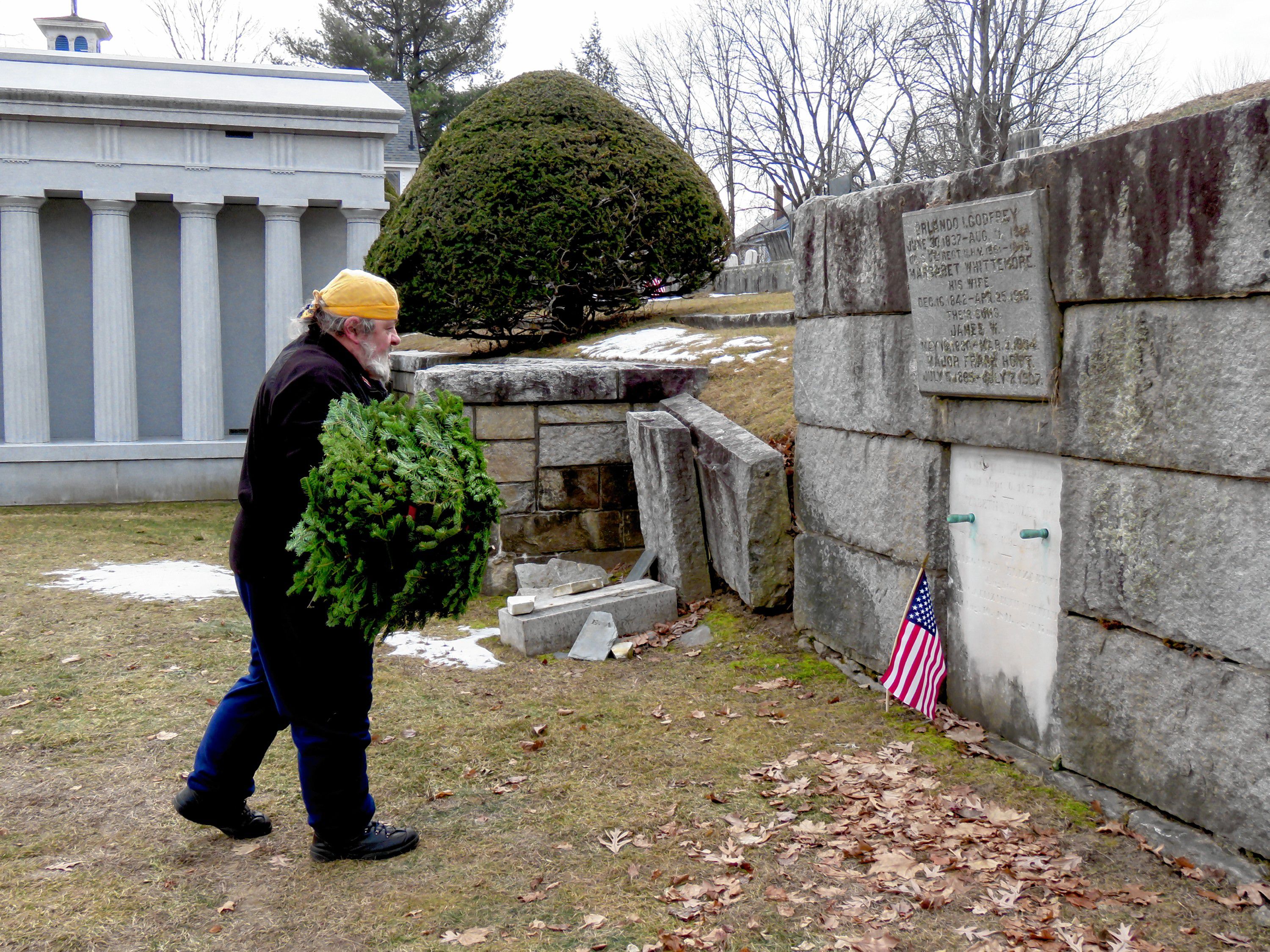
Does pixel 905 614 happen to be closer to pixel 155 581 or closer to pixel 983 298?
pixel 983 298

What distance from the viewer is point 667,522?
6.77 meters

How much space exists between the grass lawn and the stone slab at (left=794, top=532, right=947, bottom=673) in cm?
20

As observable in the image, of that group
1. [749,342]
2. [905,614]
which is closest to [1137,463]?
[905,614]

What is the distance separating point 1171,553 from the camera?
11.4 ft

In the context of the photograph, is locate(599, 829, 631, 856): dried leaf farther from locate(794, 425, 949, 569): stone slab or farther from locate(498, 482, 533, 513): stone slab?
locate(498, 482, 533, 513): stone slab

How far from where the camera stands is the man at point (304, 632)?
137 inches

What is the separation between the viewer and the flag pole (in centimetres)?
470

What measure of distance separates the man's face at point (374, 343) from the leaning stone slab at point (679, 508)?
3.07 m

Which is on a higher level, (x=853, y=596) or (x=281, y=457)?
(x=281, y=457)

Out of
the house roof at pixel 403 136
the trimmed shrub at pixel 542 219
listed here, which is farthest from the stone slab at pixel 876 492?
the house roof at pixel 403 136

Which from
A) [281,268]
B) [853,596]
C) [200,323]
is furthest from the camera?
[281,268]

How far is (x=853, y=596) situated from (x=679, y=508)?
1.56 metres

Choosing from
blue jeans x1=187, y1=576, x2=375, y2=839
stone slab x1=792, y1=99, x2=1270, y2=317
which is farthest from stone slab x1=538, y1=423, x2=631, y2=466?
blue jeans x1=187, y1=576, x2=375, y2=839

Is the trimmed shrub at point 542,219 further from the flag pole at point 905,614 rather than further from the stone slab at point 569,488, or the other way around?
the flag pole at point 905,614
